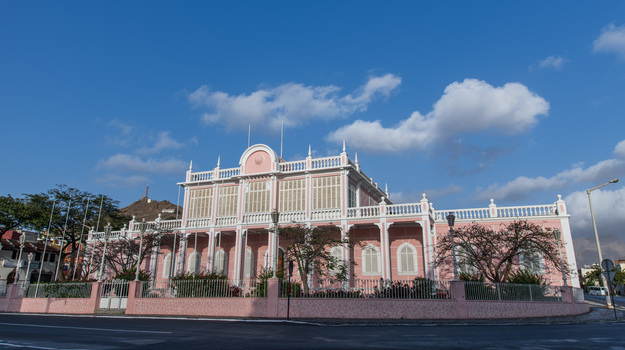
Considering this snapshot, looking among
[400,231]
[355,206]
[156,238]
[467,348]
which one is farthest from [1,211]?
[467,348]

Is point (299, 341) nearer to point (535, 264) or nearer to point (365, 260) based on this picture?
point (365, 260)

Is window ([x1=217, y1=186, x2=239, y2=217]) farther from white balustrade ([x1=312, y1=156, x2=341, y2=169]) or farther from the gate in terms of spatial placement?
the gate

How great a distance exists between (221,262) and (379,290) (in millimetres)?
17871

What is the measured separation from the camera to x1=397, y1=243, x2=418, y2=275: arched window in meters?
26.8

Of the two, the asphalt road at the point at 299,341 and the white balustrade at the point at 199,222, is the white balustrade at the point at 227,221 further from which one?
the asphalt road at the point at 299,341

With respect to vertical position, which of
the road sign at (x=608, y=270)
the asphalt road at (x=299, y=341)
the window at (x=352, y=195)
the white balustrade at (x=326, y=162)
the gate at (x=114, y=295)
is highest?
the white balustrade at (x=326, y=162)

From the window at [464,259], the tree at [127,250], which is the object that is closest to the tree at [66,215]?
the tree at [127,250]

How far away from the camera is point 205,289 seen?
60.3ft

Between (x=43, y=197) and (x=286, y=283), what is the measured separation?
33423mm

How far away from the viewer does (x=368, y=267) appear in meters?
27.5

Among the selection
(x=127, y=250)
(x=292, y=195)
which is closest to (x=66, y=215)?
(x=127, y=250)

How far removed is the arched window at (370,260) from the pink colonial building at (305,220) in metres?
0.07

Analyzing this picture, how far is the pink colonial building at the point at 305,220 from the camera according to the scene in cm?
2598

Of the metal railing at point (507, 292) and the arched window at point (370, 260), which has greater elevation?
the arched window at point (370, 260)
